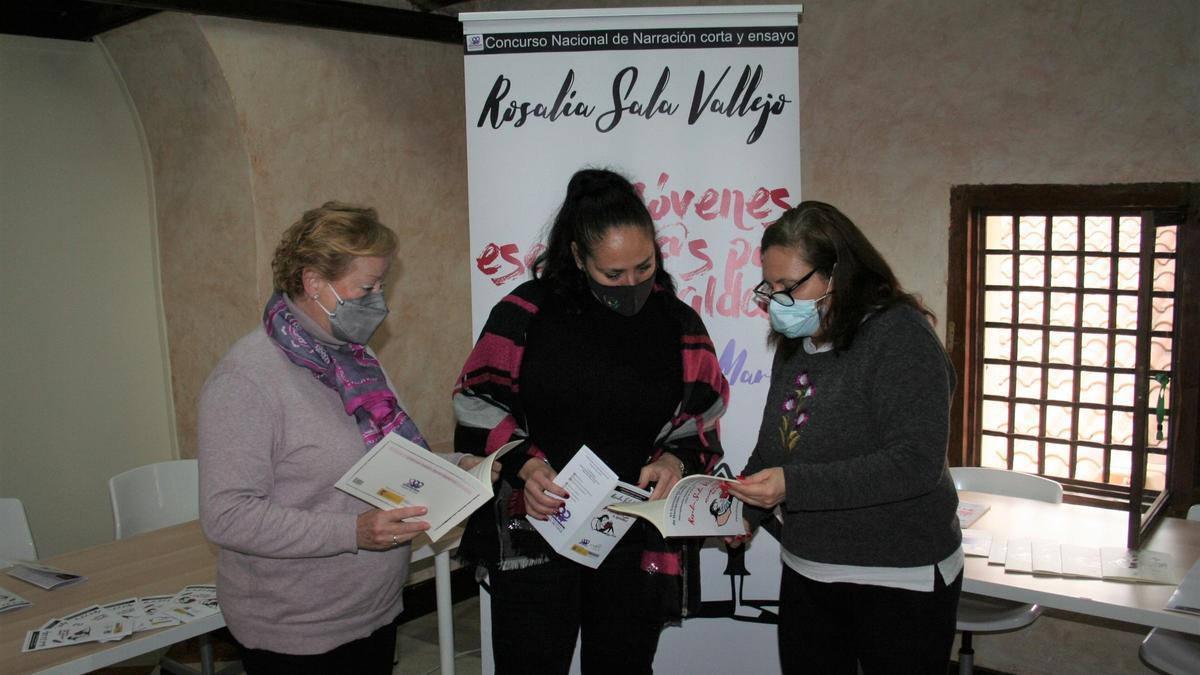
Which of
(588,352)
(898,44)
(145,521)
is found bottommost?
(145,521)


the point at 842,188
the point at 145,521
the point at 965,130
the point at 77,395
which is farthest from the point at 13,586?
the point at 965,130

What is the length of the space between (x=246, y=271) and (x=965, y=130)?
2.89m

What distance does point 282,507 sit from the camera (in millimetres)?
1744

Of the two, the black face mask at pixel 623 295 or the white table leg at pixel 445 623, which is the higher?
the black face mask at pixel 623 295

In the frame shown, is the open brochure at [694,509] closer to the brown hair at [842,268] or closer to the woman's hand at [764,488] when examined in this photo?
the woman's hand at [764,488]

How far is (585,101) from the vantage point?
9.66ft

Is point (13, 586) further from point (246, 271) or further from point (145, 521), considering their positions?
point (246, 271)

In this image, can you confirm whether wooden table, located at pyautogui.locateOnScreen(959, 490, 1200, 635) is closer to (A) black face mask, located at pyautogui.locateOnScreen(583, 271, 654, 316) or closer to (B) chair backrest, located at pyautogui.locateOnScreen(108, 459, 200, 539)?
(A) black face mask, located at pyautogui.locateOnScreen(583, 271, 654, 316)

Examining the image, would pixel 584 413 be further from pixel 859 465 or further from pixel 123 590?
pixel 123 590

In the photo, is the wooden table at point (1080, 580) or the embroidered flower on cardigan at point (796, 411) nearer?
the embroidered flower on cardigan at point (796, 411)

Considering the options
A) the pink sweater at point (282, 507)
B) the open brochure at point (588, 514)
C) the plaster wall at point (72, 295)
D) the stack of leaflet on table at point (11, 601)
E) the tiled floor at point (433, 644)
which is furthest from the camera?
the tiled floor at point (433, 644)

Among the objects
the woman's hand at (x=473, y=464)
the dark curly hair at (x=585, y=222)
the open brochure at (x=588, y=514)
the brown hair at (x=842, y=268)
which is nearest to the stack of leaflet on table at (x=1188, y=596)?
the brown hair at (x=842, y=268)

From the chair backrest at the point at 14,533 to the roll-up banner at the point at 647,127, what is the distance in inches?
56.5

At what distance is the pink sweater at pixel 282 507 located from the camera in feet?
5.57
